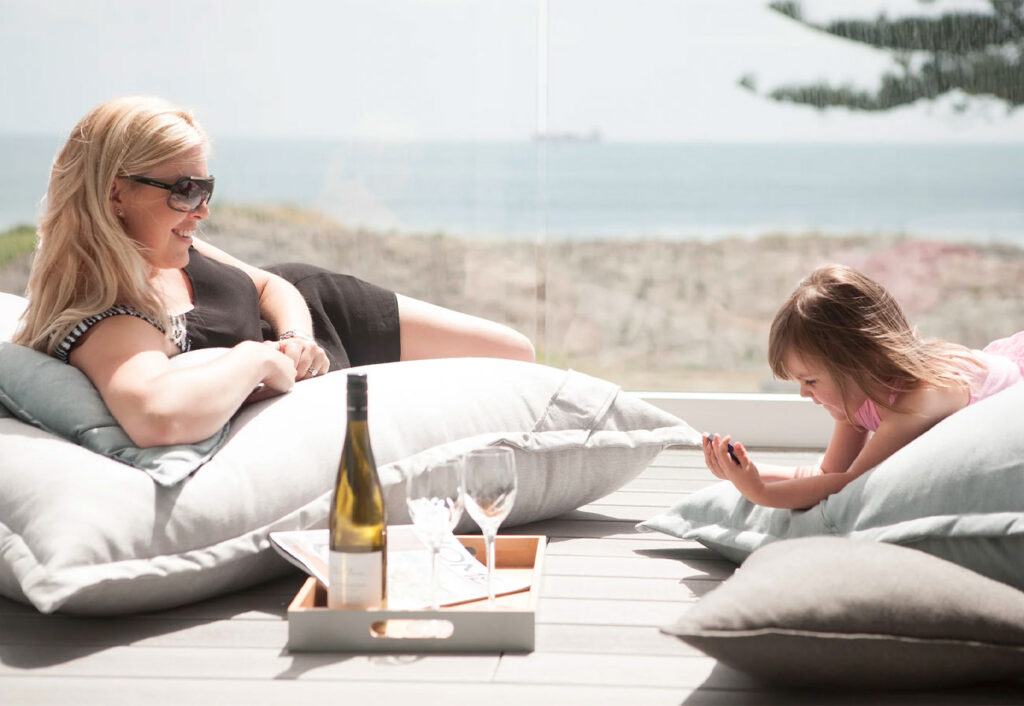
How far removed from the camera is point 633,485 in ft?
10.5

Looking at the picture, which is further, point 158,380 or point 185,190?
point 185,190

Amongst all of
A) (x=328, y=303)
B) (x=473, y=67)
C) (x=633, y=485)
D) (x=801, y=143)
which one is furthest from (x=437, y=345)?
(x=801, y=143)

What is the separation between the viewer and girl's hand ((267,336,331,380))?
2.57 metres

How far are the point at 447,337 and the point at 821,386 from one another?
1149mm

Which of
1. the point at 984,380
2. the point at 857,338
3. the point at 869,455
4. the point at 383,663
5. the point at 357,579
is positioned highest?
the point at 857,338

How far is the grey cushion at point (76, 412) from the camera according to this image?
212 cm

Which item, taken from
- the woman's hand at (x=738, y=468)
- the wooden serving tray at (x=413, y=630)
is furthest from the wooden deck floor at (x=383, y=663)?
the woman's hand at (x=738, y=468)

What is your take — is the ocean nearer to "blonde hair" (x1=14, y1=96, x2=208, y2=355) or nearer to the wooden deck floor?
"blonde hair" (x1=14, y1=96, x2=208, y2=355)

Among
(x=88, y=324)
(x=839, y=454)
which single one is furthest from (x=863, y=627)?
(x=88, y=324)

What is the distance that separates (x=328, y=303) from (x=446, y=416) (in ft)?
2.53

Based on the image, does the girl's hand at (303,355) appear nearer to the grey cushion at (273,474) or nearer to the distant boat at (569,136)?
the grey cushion at (273,474)

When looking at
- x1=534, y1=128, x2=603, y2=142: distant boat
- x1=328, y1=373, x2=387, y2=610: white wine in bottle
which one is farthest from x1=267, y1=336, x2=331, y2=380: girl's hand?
x1=534, y1=128, x2=603, y2=142: distant boat

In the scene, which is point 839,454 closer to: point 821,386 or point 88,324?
point 821,386

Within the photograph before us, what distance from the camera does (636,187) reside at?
4.04m
